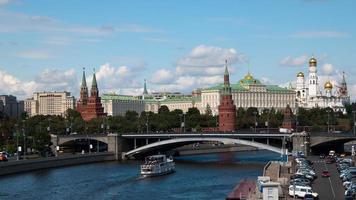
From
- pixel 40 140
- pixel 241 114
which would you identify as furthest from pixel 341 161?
pixel 241 114

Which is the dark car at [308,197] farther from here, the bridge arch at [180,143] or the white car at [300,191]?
the bridge arch at [180,143]

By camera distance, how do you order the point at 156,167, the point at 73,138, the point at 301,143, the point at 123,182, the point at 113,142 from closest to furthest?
the point at 123,182 < the point at 156,167 < the point at 301,143 < the point at 113,142 < the point at 73,138

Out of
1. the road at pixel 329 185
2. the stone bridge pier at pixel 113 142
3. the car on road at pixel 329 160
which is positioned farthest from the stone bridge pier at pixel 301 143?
the stone bridge pier at pixel 113 142

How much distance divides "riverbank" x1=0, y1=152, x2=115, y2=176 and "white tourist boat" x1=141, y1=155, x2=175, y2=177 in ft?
42.6

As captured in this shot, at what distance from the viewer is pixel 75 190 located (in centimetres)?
6100

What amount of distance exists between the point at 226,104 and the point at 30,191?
3327 inches

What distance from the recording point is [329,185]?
167ft

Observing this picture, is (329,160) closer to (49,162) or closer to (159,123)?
(49,162)

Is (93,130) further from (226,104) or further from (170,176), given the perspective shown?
(170,176)

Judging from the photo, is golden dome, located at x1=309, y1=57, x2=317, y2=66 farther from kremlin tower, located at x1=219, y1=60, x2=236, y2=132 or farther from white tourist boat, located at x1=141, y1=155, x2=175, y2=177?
white tourist boat, located at x1=141, y1=155, x2=175, y2=177

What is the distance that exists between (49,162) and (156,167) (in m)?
15.5

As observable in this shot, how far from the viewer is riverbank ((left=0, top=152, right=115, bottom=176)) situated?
245ft

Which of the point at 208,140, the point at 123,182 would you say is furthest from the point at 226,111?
the point at 123,182

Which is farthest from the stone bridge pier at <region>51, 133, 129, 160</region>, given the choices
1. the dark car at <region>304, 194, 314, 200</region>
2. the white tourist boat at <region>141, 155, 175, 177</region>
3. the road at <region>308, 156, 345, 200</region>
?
the dark car at <region>304, 194, 314, 200</region>
